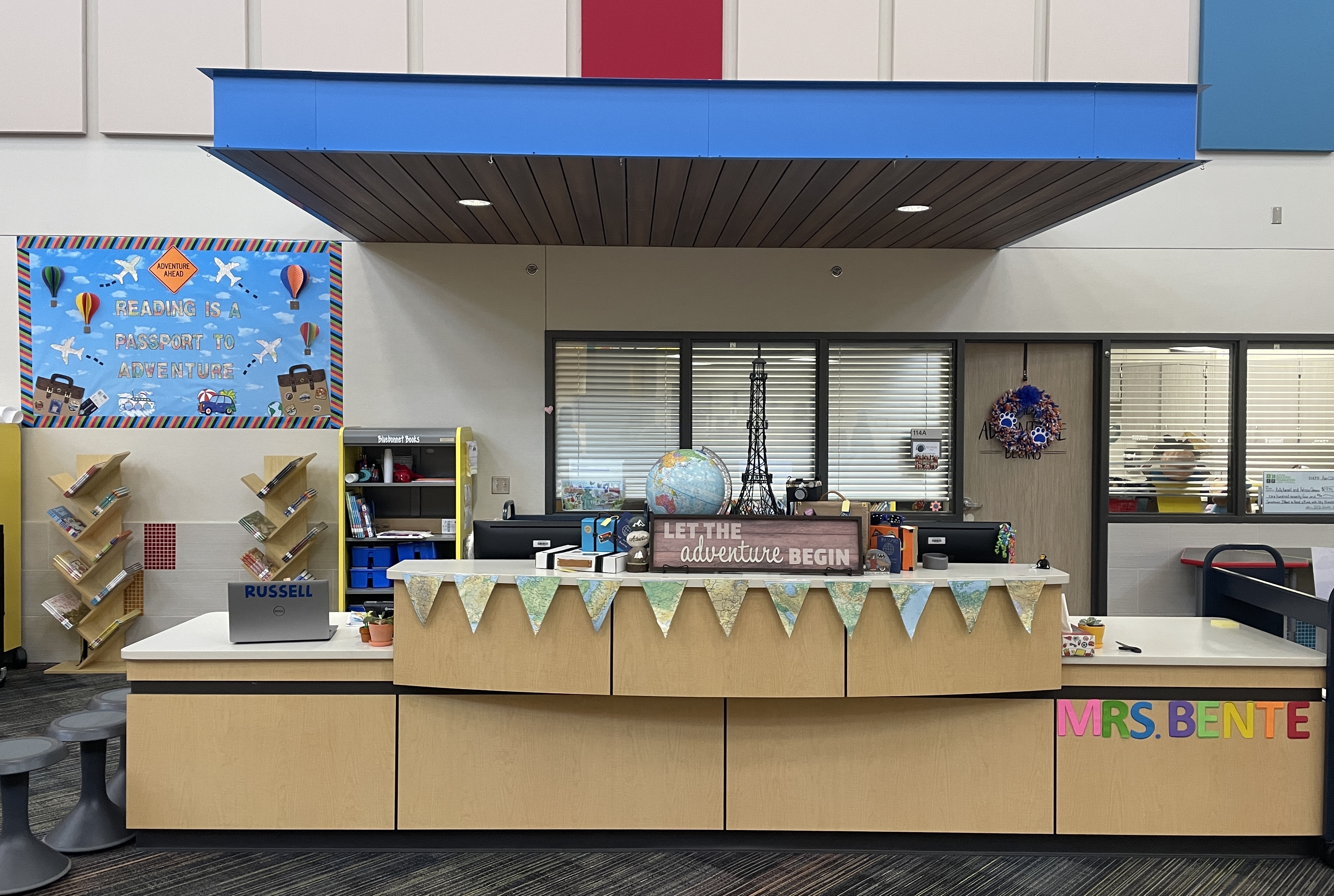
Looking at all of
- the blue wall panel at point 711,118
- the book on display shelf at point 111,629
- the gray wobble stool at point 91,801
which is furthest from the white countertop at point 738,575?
the book on display shelf at point 111,629

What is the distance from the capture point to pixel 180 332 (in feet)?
22.0

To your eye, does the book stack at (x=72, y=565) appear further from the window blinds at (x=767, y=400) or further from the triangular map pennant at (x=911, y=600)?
the triangular map pennant at (x=911, y=600)

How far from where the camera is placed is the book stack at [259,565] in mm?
6539

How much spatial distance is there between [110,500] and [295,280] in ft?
6.62

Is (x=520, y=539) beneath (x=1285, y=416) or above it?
beneath

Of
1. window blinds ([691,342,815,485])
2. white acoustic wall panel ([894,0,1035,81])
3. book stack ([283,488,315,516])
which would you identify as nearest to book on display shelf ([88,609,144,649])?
book stack ([283,488,315,516])

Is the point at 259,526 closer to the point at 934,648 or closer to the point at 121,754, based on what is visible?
the point at 121,754

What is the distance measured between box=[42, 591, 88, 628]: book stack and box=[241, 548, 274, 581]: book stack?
1182 mm

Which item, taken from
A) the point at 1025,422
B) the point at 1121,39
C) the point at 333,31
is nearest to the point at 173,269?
the point at 333,31

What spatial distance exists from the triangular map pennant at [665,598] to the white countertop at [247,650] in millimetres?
1076

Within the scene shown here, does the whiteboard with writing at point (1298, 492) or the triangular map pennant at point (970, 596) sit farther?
the whiteboard with writing at point (1298, 492)

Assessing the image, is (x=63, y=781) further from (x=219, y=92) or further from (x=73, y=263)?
(x=73, y=263)

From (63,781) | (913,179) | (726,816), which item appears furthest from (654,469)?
(63,781)

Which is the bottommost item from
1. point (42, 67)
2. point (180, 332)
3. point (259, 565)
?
point (259, 565)
